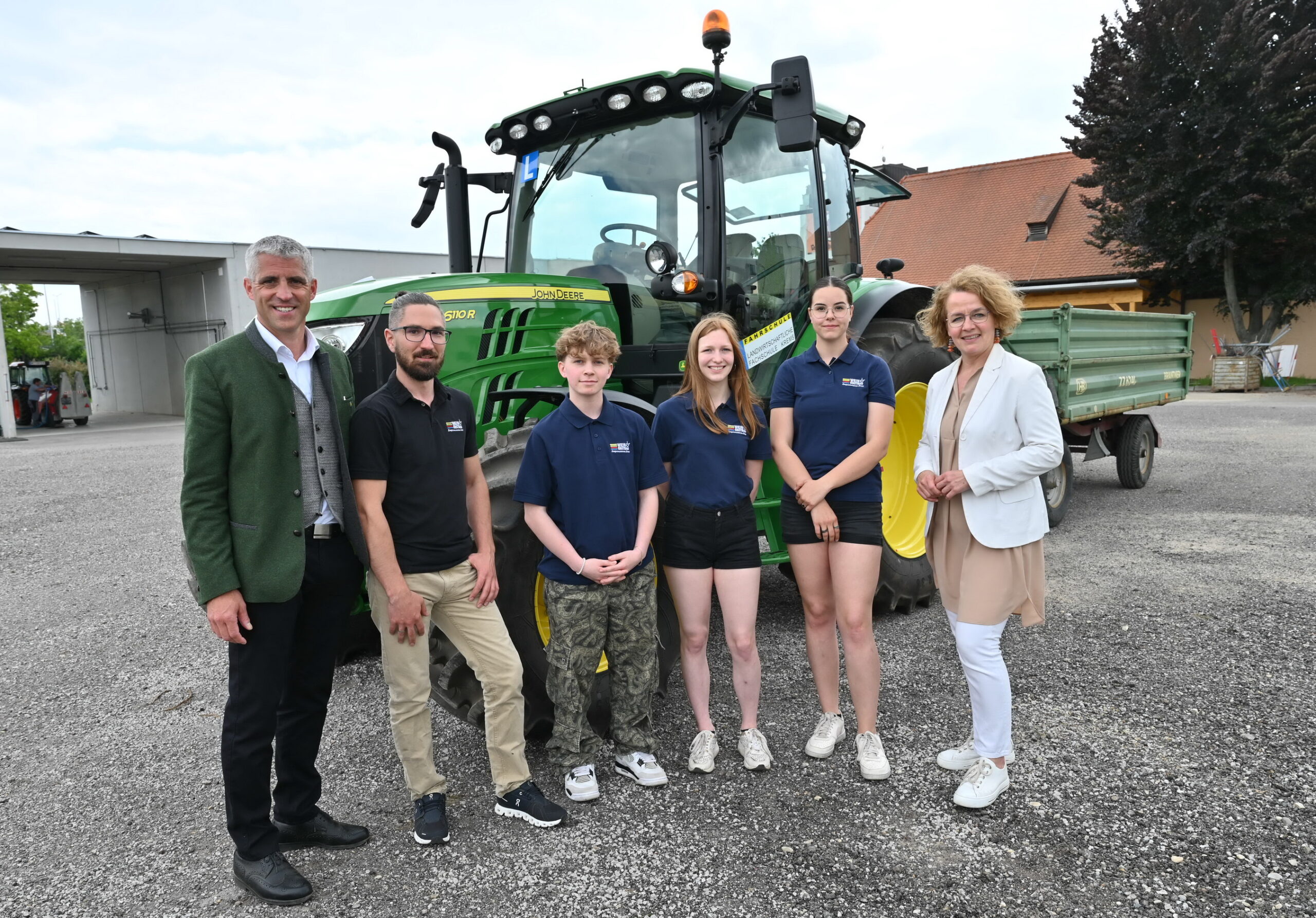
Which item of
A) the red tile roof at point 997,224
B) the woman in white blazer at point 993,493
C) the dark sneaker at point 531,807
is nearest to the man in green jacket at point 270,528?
the dark sneaker at point 531,807

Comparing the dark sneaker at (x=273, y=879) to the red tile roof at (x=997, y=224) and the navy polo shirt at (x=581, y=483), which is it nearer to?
the navy polo shirt at (x=581, y=483)

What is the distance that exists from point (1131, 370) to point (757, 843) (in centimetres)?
691

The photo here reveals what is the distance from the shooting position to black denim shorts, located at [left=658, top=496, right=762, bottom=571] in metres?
3.07

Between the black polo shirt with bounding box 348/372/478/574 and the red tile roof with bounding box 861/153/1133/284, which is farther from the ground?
the red tile roof with bounding box 861/153/1133/284

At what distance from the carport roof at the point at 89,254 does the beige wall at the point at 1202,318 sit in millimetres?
22884

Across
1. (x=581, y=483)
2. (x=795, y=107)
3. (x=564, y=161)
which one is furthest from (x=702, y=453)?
(x=564, y=161)

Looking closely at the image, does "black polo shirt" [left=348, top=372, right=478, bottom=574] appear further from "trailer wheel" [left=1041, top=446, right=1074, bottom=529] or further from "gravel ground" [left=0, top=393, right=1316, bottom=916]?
"trailer wheel" [left=1041, top=446, right=1074, bottom=529]

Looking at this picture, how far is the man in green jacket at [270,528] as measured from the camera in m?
2.37

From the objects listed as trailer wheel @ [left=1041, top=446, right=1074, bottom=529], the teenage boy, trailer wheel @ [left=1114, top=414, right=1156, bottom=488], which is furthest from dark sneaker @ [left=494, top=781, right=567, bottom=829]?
trailer wheel @ [left=1114, top=414, right=1156, bottom=488]

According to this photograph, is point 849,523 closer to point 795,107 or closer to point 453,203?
point 795,107

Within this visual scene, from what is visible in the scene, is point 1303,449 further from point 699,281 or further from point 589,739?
point 589,739

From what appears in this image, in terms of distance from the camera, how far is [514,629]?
10.3ft

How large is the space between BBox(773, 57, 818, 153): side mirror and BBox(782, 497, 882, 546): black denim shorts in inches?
56.9

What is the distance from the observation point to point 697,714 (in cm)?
322
